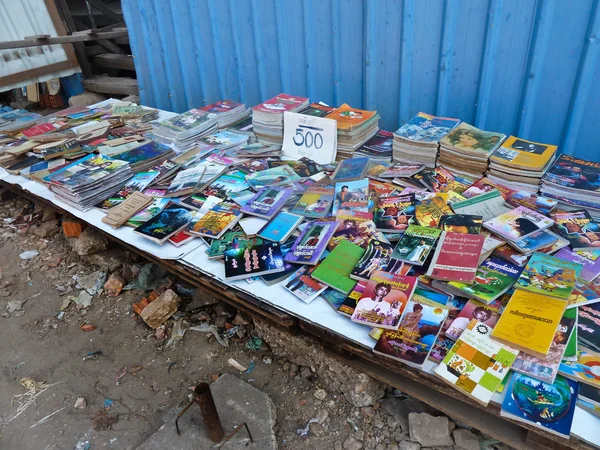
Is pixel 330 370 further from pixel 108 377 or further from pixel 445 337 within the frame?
pixel 108 377

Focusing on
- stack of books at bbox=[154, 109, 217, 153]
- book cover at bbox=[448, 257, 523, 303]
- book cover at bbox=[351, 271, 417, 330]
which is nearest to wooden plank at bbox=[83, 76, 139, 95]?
stack of books at bbox=[154, 109, 217, 153]

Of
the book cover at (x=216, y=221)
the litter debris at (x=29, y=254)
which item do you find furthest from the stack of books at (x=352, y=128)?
the litter debris at (x=29, y=254)

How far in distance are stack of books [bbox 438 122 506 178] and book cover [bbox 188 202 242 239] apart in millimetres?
1223

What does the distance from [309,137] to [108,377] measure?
1852mm

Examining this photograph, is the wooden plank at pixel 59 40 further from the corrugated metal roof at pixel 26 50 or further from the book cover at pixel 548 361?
the book cover at pixel 548 361

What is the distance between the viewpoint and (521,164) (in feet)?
7.17

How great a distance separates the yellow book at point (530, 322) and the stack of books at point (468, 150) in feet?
3.05

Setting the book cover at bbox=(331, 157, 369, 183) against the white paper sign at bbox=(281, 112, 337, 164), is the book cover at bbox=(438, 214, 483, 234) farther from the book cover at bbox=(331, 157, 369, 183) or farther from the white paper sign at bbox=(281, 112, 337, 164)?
the white paper sign at bbox=(281, 112, 337, 164)

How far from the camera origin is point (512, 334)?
1488 millimetres

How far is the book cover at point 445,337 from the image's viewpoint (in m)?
1.54

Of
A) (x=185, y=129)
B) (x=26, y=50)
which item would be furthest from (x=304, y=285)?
(x=26, y=50)

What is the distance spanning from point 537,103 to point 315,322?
1839 millimetres

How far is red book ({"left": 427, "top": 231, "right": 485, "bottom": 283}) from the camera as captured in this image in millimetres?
1725

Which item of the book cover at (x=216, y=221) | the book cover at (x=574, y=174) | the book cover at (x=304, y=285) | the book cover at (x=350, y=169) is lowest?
the book cover at (x=304, y=285)
